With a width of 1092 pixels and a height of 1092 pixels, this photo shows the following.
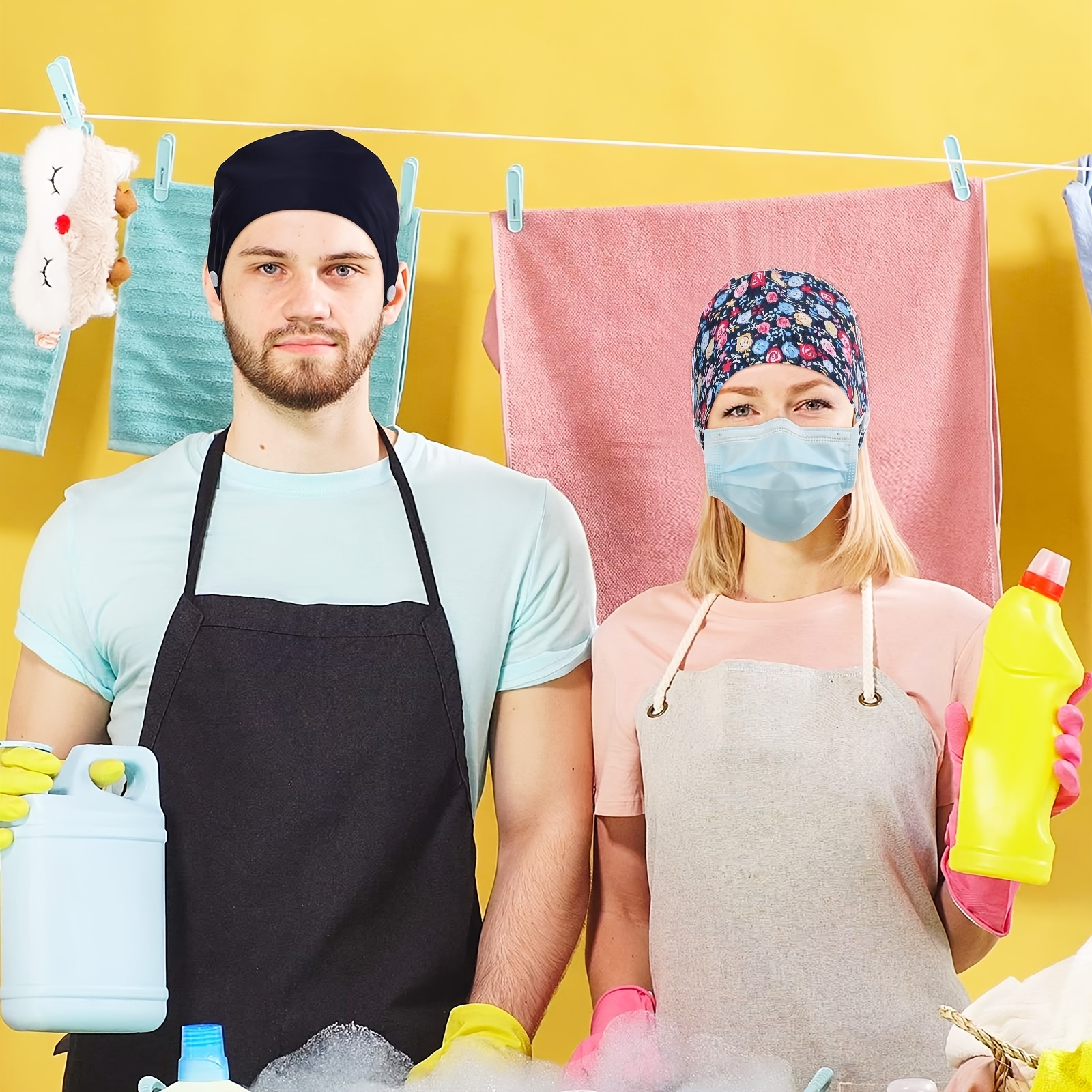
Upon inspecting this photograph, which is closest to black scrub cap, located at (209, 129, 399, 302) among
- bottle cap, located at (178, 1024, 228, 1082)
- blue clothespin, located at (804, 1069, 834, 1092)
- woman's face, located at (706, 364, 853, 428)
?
woman's face, located at (706, 364, 853, 428)

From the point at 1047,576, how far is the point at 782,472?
38cm

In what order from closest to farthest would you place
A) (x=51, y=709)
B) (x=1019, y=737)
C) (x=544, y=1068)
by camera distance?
(x=1019, y=737) < (x=544, y=1068) < (x=51, y=709)

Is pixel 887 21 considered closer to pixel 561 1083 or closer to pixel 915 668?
pixel 915 668

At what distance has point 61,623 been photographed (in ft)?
5.68

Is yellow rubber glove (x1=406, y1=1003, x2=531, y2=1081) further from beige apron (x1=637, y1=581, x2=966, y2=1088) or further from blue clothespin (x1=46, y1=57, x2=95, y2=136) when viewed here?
blue clothespin (x1=46, y1=57, x2=95, y2=136)

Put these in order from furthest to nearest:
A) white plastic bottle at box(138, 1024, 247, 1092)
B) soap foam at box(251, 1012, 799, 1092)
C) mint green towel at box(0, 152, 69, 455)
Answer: mint green towel at box(0, 152, 69, 455) → soap foam at box(251, 1012, 799, 1092) → white plastic bottle at box(138, 1024, 247, 1092)

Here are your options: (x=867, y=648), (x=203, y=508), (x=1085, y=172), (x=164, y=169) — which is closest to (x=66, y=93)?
(x=164, y=169)

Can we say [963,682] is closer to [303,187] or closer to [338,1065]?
[338,1065]

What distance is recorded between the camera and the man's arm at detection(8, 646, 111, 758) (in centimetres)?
172

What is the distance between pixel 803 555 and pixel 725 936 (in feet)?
1.50

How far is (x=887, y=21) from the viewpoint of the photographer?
7.70ft

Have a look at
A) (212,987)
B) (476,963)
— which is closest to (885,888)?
(476,963)

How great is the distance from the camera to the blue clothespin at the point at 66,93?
5.98 ft

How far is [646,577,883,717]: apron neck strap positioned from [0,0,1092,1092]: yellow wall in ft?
2.33
